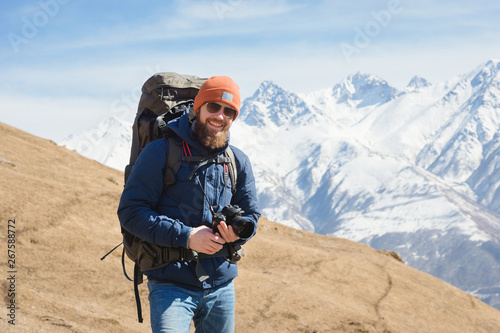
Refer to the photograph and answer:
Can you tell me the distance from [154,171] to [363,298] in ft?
53.0

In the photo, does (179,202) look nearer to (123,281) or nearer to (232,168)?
(232,168)

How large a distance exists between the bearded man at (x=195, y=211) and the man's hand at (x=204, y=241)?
1 centimetres

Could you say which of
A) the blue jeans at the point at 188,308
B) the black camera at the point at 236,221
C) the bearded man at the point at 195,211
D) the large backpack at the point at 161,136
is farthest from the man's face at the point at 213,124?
the blue jeans at the point at 188,308

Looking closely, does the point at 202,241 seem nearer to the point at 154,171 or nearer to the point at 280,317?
the point at 154,171

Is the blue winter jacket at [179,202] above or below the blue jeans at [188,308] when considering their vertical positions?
above

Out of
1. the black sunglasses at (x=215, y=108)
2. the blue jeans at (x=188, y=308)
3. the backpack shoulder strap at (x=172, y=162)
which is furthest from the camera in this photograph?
the black sunglasses at (x=215, y=108)

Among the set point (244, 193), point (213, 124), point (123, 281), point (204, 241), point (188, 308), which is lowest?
point (123, 281)

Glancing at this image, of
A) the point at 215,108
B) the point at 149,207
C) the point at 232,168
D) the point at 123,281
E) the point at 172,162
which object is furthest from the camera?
the point at 123,281

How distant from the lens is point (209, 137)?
555 centimetres

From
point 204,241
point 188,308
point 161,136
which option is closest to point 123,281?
point 161,136

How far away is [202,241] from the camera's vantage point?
5.18 meters

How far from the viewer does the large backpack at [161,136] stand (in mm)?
5406

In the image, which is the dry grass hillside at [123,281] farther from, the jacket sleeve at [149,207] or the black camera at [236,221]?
the black camera at [236,221]

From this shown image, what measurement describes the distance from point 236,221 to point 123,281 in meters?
11.8
